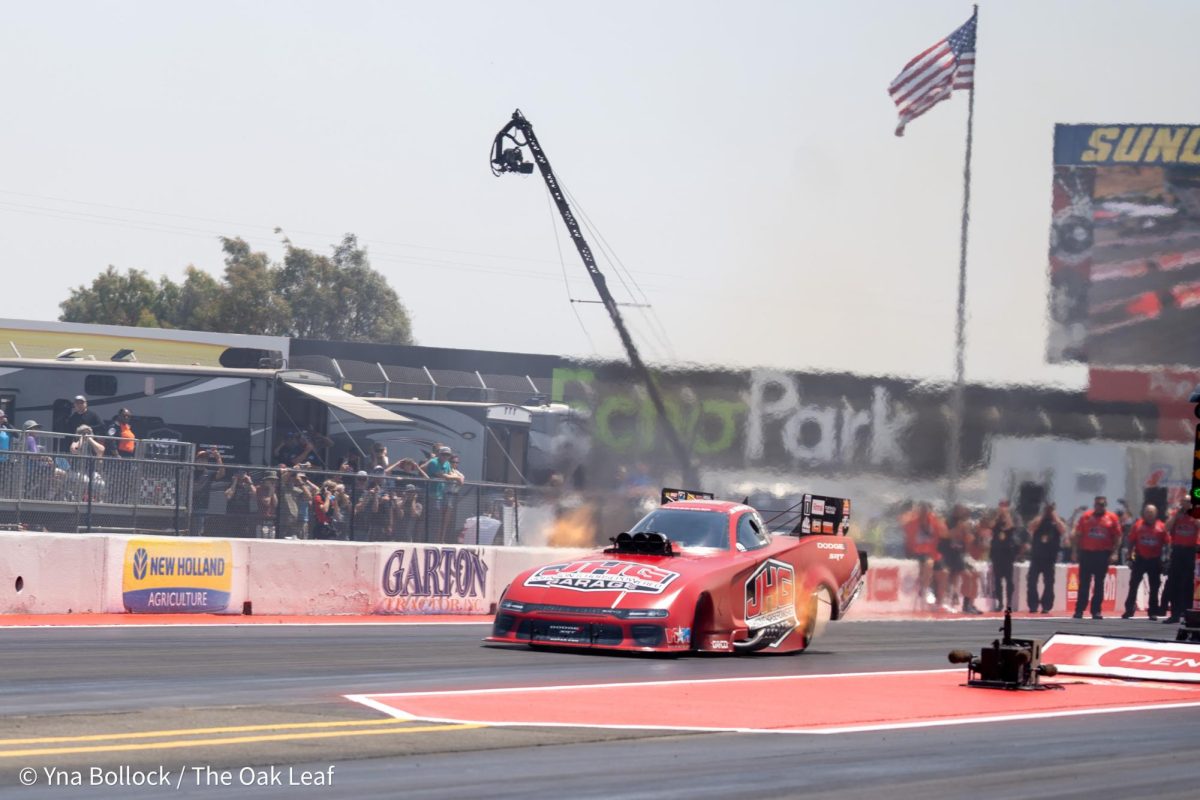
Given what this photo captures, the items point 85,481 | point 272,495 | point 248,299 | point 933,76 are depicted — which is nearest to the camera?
point 85,481

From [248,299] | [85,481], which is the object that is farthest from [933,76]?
[248,299]

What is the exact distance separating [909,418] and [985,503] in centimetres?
235

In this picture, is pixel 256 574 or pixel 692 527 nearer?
pixel 692 527

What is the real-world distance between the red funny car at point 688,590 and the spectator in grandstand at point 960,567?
11087 mm

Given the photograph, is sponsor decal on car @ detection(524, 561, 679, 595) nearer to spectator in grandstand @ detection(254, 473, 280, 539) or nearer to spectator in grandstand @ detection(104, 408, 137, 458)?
spectator in grandstand @ detection(254, 473, 280, 539)

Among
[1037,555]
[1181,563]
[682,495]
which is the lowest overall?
[1037,555]

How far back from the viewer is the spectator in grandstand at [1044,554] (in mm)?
27812

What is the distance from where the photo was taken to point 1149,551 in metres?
27.1

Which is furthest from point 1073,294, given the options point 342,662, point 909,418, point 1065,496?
point 342,662

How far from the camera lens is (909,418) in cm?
3275

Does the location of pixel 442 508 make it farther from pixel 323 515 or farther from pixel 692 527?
pixel 692 527

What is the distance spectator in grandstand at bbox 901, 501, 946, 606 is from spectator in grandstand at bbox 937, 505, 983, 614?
132 mm

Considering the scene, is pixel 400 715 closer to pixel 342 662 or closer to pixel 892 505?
pixel 342 662

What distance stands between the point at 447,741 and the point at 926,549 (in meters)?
19.9
